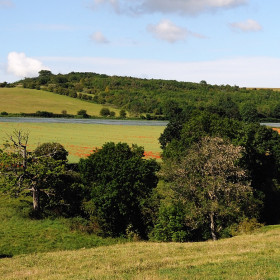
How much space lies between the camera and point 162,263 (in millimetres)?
25359

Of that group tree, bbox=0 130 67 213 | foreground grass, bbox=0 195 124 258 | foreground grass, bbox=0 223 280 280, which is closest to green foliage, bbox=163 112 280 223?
tree, bbox=0 130 67 213

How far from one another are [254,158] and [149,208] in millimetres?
27323

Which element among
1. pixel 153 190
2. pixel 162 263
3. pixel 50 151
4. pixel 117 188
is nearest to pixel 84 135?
pixel 50 151

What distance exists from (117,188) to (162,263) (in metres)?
24.7

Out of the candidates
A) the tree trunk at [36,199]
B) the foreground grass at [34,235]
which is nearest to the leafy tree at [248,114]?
the tree trunk at [36,199]

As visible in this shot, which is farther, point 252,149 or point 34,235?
point 252,149

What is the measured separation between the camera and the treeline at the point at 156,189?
44.2 metres

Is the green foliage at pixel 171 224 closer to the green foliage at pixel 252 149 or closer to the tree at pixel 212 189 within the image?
the tree at pixel 212 189

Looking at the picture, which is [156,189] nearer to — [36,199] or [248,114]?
[36,199]

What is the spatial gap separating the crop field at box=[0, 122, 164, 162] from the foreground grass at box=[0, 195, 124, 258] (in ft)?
106

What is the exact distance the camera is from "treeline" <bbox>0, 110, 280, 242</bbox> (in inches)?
1742

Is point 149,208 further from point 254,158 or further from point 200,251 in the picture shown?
point 254,158

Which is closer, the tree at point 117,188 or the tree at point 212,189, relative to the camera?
the tree at point 212,189

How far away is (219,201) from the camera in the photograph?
43938 millimetres
